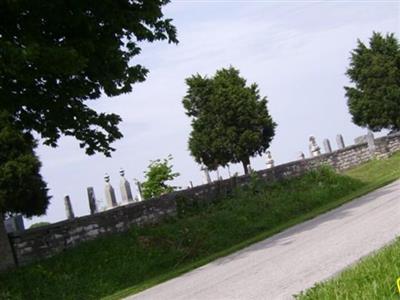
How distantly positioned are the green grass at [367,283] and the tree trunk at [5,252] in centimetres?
977

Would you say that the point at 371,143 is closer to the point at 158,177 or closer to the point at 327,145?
the point at 327,145

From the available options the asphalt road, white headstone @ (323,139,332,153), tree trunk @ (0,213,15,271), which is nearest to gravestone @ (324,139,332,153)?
white headstone @ (323,139,332,153)

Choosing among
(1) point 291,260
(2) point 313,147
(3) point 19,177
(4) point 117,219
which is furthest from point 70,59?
(2) point 313,147

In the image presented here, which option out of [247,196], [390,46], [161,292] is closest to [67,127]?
[161,292]

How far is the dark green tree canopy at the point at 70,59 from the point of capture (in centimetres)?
1204

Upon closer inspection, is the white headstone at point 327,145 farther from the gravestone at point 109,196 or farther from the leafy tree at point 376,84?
the gravestone at point 109,196

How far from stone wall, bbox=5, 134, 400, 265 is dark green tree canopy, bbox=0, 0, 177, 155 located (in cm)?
232

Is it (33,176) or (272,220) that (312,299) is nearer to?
(272,220)

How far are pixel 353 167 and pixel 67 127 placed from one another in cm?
1975

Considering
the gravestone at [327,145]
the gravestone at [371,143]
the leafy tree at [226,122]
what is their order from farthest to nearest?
the leafy tree at [226,122] → the gravestone at [327,145] → the gravestone at [371,143]

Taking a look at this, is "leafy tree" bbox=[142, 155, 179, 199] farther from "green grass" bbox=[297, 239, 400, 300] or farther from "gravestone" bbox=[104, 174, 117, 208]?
"green grass" bbox=[297, 239, 400, 300]

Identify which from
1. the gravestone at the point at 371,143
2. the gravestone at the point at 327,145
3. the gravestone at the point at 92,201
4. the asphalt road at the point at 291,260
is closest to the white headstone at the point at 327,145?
the gravestone at the point at 327,145

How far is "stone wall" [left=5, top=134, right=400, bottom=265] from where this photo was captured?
1567 cm

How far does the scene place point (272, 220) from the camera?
63.0 feet
